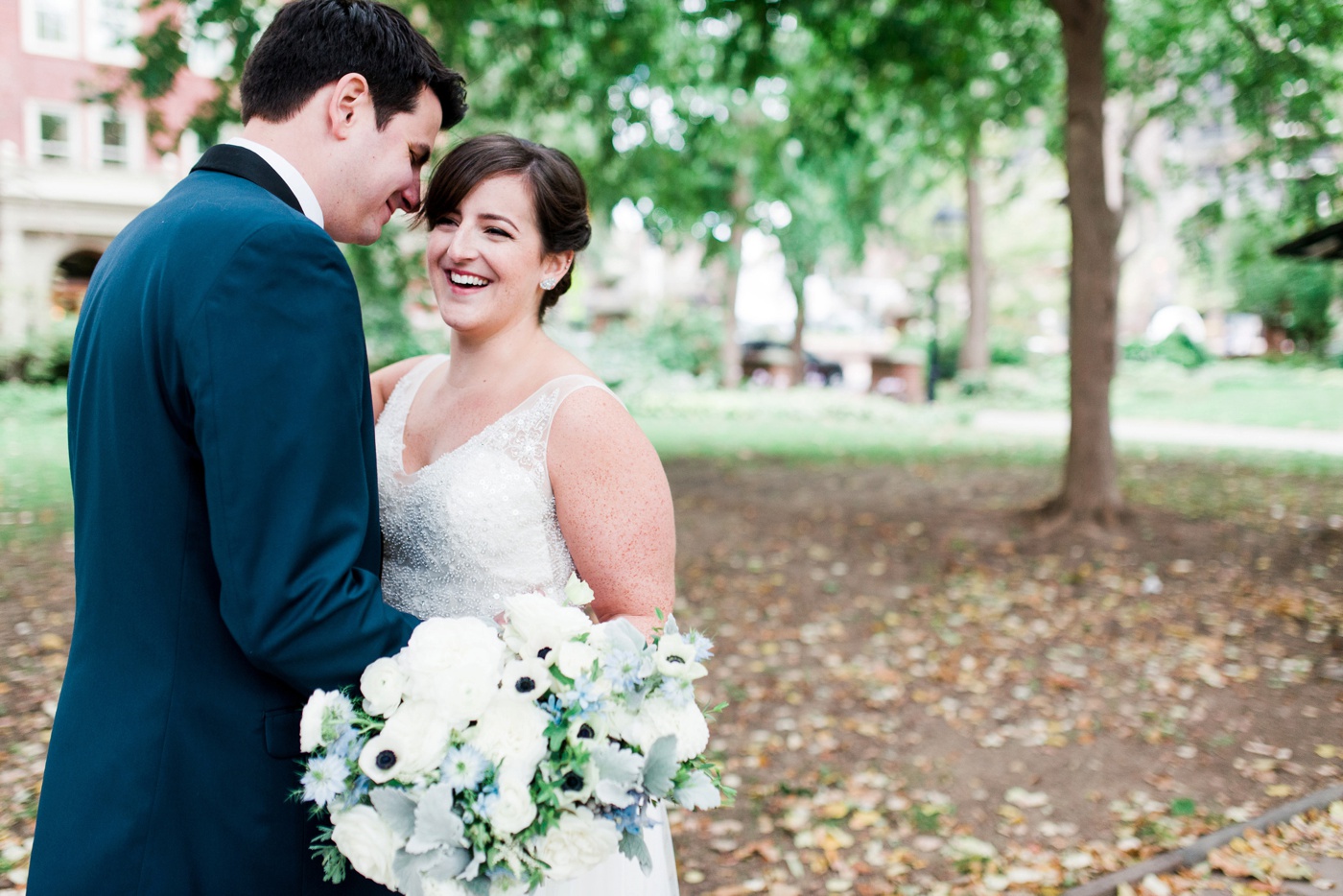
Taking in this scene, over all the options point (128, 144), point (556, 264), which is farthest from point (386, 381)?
point (128, 144)

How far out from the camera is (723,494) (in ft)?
40.3

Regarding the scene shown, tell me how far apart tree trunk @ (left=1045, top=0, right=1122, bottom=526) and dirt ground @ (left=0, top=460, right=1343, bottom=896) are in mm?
523

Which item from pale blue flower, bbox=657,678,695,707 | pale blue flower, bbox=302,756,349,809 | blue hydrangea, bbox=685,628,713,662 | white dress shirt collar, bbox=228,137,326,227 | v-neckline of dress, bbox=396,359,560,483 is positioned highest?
white dress shirt collar, bbox=228,137,326,227

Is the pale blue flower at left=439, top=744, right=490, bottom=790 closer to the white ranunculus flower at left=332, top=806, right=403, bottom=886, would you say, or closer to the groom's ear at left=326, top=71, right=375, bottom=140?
the white ranunculus flower at left=332, top=806, right=403, bottom=886

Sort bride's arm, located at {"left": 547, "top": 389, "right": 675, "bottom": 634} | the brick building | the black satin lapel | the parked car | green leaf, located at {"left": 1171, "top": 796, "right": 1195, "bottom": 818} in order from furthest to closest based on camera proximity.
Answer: the parked car < the brick building < green leaf, located at {"left": 1171, "top": 796, "right": 1195, "bottom": 818} < bride's arm, located at {"left": 547, "top": 389, "right": 675, "bottom": 634} < the black satin lapel

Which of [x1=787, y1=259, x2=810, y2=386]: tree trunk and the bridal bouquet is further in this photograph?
[x1=787, y1=259, x2=810, y2=386]: tree trunk

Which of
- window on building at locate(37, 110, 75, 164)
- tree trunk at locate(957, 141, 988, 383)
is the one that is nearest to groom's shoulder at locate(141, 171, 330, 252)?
tree trunk at locate(957, 141, 988, 383)

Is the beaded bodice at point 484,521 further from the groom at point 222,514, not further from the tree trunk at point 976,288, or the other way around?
the tree trunk at point 976,288

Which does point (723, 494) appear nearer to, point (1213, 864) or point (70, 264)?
point (1213, 864)

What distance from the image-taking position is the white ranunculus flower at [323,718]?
62.7 inches

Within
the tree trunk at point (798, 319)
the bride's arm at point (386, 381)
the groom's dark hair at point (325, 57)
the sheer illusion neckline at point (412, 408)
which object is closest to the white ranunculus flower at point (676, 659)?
the sheer illusion neckline at point (412, 408)

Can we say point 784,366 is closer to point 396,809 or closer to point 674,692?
point 674,692

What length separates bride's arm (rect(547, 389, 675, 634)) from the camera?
2205 mm

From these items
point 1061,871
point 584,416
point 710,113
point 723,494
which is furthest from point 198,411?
point 710,113
